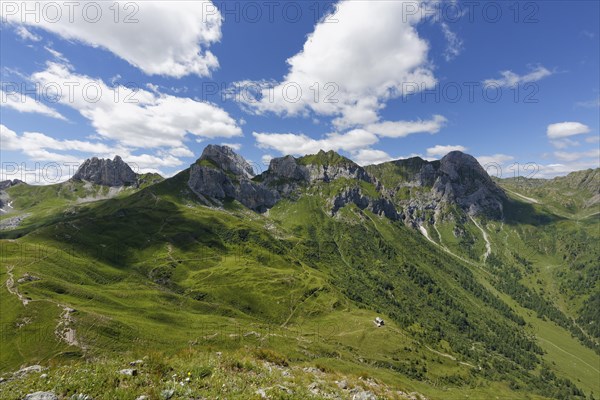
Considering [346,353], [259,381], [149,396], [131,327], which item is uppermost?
[149,396]

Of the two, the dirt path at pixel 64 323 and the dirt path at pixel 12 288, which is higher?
the dirt path at pixel 12 288

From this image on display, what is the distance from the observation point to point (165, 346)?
489ft

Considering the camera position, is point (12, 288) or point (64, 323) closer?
point (64, 323)

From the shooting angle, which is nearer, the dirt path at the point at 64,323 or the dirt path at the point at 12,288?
the dirt path at the point at 64,323

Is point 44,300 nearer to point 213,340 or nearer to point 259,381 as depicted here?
point 213,340

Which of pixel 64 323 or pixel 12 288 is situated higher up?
pixel 12 288

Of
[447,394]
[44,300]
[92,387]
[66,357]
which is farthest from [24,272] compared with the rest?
[447,394]

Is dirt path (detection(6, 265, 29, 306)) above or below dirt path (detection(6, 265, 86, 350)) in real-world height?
above

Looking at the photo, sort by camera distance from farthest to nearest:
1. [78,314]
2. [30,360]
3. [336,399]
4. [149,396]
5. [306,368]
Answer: [78,314], [30,360], [306,368], [336,399], [149,396]

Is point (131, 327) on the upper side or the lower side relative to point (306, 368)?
lower

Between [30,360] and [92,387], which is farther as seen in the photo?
[30,360]

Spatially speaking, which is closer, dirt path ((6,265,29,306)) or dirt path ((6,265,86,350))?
dirt path ((6,265,86,350))

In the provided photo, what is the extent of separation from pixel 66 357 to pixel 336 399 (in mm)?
134347

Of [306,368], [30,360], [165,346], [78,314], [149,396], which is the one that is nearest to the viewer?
[149,396]
